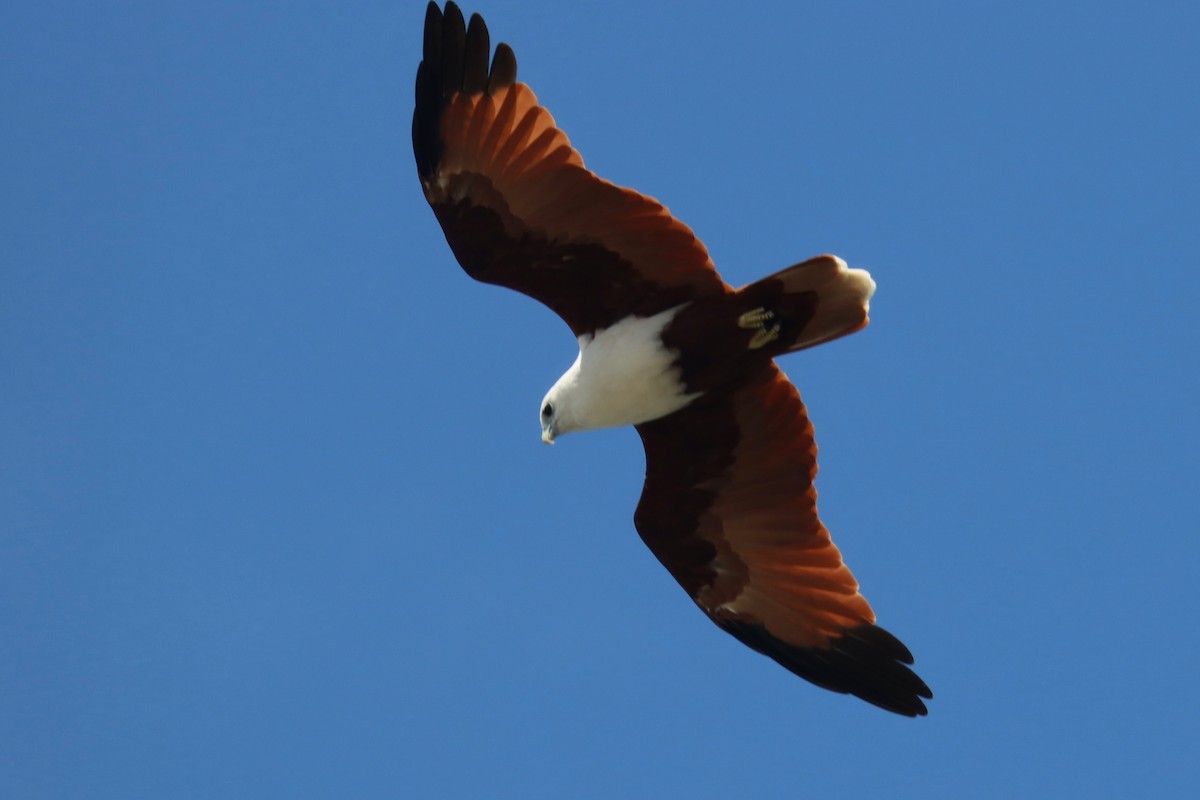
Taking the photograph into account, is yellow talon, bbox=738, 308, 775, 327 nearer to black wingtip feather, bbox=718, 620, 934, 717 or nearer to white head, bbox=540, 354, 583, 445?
white head, bbox=540, 354, 583, 445

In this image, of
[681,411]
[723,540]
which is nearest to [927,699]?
[723,540]

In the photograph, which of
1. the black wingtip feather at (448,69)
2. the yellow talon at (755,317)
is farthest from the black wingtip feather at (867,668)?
the black wingtip feather at (448,69)

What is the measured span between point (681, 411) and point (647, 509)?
0.77 metres

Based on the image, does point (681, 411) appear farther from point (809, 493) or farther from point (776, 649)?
point (776, 649)

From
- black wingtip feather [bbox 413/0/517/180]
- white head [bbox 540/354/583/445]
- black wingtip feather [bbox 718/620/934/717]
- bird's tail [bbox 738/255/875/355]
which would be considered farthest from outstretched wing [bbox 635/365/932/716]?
black wingtip feather [bbox 413/0/517/180]

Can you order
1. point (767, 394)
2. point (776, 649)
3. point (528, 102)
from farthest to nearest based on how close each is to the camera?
1. point (776, 649)
2. point (767, 394)
3. point (528, 102)

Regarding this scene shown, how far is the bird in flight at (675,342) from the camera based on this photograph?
28.7 ft

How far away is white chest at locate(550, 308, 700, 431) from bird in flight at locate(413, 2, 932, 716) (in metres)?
0.01

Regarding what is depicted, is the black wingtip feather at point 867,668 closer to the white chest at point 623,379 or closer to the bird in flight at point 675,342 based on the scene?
the bird in flight at point 675,342

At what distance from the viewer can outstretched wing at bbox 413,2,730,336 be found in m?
8.71

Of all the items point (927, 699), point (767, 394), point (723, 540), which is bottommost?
point (927, 699)

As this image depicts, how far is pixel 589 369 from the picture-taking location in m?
9.23

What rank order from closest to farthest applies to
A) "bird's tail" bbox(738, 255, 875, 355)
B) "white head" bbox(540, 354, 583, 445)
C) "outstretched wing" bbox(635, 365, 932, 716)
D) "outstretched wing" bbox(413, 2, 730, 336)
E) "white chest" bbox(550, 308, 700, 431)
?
"bird's tail" bbox(738, 255, 875, 355) → "outstretched wing" bbox(413, 2, 730, 336) → "white chest" bbox(550, 308, 700, 431) → "white head" bbox(540, 354, 583, 445) → "outstretched wing" bbox(635, 365, 932, 716)

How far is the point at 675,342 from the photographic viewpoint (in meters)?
9.04
